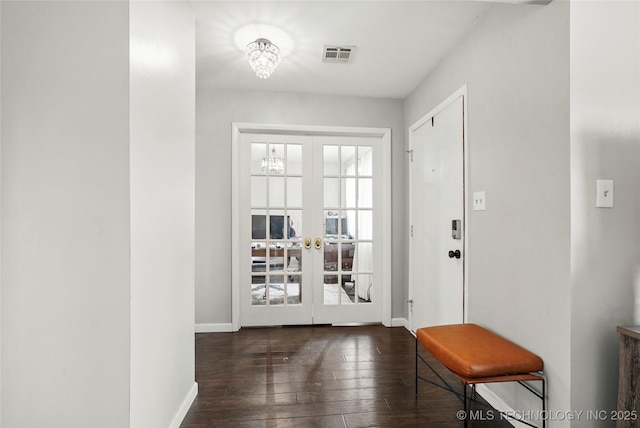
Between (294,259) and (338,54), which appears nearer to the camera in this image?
(338,54)

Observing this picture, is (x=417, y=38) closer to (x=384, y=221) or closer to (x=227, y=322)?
(x=384, y=221)

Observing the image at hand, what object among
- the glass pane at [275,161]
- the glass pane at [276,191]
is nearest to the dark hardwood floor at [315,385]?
the glass pane at [276,191]

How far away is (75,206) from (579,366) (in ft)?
7.36

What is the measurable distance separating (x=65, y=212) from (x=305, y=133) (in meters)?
2.55

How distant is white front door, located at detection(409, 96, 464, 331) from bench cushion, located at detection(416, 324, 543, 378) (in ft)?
1.91

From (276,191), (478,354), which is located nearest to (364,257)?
(276,191)

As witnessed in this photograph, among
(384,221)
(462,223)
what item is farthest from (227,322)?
(462,223)

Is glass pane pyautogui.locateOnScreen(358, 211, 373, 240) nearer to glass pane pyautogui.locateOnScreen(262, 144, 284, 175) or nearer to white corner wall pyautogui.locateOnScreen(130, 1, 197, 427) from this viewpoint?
glass pane pyautogui.locateOnScreen(262, 144, 284, 175)

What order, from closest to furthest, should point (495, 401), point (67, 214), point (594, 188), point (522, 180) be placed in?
point (67, 214), point (594, 188), point (522, 180), point (495, 401)

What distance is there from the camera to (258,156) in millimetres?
3473

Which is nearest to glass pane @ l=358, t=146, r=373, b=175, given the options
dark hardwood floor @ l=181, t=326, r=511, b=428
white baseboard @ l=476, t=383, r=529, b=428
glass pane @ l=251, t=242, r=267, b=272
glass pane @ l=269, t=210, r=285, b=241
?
glass pane @ l=269, t=210, r=285, b=241

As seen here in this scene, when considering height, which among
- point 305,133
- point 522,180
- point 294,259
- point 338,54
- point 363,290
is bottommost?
point 363,290

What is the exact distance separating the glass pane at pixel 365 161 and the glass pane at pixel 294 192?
694 mm

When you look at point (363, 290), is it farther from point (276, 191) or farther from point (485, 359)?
point (485, 359)
